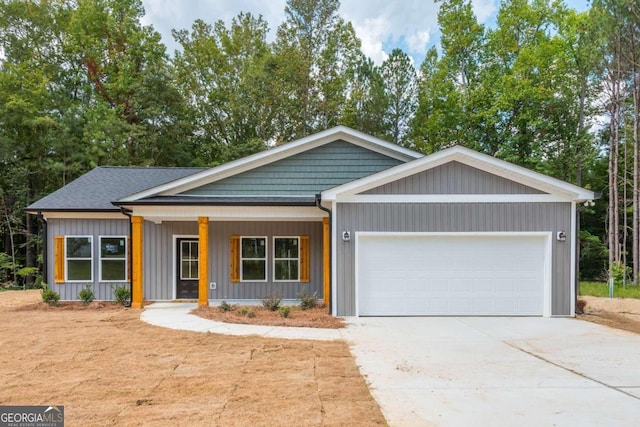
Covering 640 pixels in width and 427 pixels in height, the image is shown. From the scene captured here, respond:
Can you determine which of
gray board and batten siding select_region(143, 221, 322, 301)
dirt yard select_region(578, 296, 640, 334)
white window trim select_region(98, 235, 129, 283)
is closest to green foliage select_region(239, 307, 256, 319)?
gray board and batten siding select_region(143, 221, 322, 301)

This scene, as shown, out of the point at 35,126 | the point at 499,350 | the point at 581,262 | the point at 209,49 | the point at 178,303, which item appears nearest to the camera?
the point at 499,350

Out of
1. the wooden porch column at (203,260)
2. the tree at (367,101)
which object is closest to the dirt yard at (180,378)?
the wooden porch column at (203,260)

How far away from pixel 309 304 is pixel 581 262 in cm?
1803

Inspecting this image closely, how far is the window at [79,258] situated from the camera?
35.9 feet

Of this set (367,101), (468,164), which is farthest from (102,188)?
(367,101)

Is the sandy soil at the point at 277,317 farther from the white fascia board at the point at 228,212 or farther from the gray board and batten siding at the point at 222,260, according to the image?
the white fascia board at the point at 228,212

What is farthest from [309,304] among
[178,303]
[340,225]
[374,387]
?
[374,387]

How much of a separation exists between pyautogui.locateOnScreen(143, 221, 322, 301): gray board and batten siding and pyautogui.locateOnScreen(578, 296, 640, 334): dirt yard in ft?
21.8

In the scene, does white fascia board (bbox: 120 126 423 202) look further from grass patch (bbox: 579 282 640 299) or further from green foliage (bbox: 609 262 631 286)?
green foliage (bbox: 609 262 631 286)

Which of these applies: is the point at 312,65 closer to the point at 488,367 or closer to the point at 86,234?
the point at 86,234

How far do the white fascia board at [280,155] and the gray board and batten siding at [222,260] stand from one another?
4.38 ft

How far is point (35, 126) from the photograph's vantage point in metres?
19.1

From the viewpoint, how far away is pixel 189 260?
11.1 m

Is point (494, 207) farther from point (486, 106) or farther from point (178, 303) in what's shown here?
point (486, 106)
